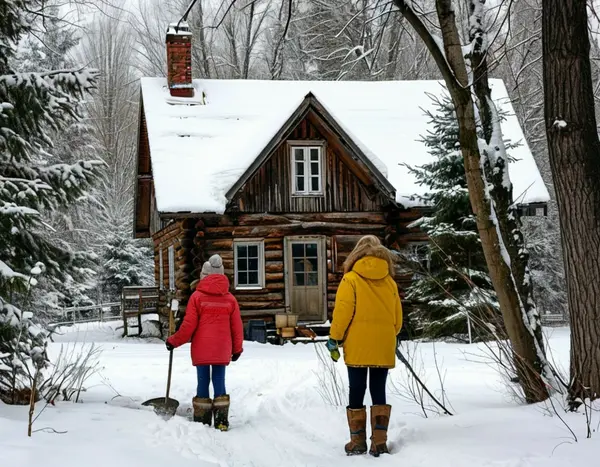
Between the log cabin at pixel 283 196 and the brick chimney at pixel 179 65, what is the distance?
109cm

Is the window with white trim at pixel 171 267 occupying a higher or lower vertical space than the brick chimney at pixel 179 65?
lower

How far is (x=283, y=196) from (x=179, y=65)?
5.86 m

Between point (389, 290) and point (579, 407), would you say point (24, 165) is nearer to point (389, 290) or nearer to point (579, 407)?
point (389, 290)

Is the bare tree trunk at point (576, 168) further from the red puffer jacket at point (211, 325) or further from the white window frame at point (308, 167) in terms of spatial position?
the white window frame at point (308, 167)

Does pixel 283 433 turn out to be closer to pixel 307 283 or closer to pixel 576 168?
pixel 576 168

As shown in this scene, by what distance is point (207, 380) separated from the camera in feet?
26.3

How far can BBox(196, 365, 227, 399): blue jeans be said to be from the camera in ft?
26.1

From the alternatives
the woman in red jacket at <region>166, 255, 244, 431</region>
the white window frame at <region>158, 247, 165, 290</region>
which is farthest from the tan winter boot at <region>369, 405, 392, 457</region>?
the white window frame at <region>158, 247, 165, 290</region>

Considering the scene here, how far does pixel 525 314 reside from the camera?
6.97m

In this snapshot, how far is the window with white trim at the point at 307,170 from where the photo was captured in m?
19.4

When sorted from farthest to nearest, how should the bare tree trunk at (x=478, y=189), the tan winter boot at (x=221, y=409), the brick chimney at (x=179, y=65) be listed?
1. the brick chimney at (x=179, y=65)
2. the tan winter boot at (x=221, y=409)
3. the bare tree trunk at (x=478, y=189)

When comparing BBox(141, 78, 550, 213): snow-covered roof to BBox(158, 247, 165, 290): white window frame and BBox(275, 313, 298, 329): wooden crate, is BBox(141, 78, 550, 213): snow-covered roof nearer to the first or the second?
BBox(275, 313, 298, 329): wooden crate

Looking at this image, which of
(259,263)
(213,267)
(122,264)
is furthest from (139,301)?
(213,267)

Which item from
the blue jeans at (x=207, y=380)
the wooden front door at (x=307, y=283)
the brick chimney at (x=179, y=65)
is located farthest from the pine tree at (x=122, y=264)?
the blue jeans at (x=207, y=380)
